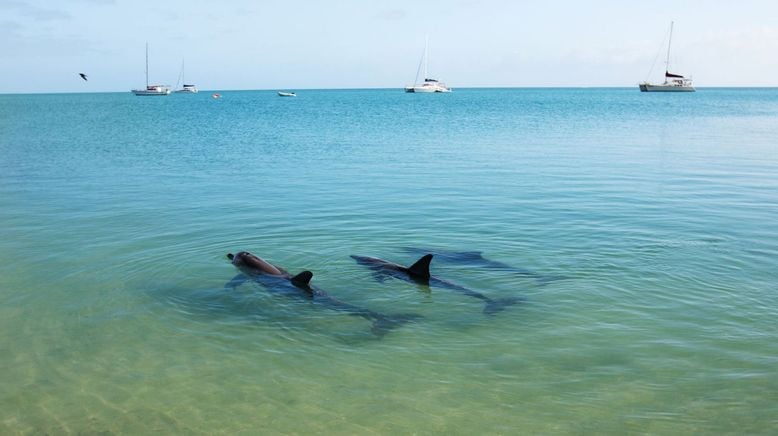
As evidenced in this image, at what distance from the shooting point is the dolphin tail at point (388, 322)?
11.9 m

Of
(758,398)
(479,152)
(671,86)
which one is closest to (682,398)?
(758,398)

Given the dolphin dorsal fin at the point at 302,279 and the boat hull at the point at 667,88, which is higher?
the boat hull at the point at 667,88

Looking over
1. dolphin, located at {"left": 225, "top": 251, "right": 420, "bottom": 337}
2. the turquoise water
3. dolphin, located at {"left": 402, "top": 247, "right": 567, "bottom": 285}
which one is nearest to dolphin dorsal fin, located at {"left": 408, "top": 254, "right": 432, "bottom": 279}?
the turquoise water

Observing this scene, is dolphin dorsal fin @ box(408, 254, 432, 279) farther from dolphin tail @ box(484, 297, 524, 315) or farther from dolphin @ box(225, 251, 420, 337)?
dolphin @ box(225, 251, 420, 337)

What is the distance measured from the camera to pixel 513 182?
95.8ft

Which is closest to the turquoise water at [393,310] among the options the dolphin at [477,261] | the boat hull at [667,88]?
the dolphin at [477,261]

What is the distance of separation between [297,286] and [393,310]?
231 cm

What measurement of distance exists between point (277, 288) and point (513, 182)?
17647 mm

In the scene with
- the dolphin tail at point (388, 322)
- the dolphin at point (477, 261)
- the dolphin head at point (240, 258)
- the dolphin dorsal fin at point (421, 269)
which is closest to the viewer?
the dolphin tail at point (388, 322)

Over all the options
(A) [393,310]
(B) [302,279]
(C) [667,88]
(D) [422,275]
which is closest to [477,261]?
(D) [422,275]

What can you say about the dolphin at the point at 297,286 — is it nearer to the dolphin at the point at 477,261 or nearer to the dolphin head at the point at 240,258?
the dolphin head at the point at 240,258

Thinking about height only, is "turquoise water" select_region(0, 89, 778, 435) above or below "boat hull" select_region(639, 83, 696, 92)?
below

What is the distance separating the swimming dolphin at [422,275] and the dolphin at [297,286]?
1.70 meters

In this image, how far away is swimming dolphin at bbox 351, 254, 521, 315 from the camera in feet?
43.3
